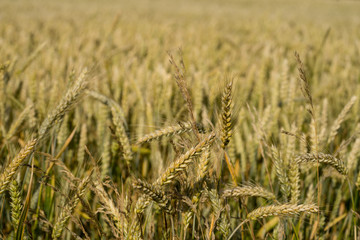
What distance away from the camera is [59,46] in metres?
3.34

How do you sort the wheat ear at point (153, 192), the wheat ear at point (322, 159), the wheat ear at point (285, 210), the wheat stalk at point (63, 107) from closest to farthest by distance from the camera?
the wheat ear at point (153, 192)
the wheat ear at point (285, 210)
the wheat ear at point (322, 159)
the wheat stalk at point (63, 107)

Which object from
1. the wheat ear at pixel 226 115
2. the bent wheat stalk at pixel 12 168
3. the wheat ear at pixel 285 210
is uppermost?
the wheat ear at pixel 226 115

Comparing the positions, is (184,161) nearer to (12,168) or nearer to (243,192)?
(243,192)

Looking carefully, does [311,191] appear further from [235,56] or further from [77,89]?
[235,56]

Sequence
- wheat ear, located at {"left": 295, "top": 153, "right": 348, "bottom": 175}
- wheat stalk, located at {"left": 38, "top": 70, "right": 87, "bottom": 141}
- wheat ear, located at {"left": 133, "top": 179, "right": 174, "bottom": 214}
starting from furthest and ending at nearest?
wheat stalk, located at {"left": 38, "top": 70, "right": 87, "bottom": 141}
wheat ear, located at {"left": 295, "top": 153, "right": 348, "bottom": 175}
wheat ear, located at {"left": 133, "top": 179, "right": 174, "bottom": 214}

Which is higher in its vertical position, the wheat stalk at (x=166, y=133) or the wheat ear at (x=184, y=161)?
the wheat stalk at (x=166, y=133)

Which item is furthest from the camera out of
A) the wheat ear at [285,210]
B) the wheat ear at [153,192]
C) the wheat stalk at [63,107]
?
the wheat stalk at [63,107]

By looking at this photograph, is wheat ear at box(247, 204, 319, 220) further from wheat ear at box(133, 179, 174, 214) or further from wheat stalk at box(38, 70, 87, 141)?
wheat stalk at box(38, 70, 87, 141)

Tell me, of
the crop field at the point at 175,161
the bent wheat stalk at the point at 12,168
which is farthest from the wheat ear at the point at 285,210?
the bent wheat stalk at the point at 12,168

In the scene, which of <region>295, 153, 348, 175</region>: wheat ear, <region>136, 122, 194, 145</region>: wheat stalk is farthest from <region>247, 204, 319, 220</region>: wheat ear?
<region>136, 122, 194, 145</region>: wheat stalk

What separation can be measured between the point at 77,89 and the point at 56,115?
11 centimetres

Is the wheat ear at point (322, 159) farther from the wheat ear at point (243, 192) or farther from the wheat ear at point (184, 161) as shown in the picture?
the wheat ear at point (184, 161)

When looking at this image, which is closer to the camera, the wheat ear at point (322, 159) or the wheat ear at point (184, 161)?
the wheat ear at point (184, 161)

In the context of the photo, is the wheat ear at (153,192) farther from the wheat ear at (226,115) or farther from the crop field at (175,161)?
the wheat ear at (226,115)
